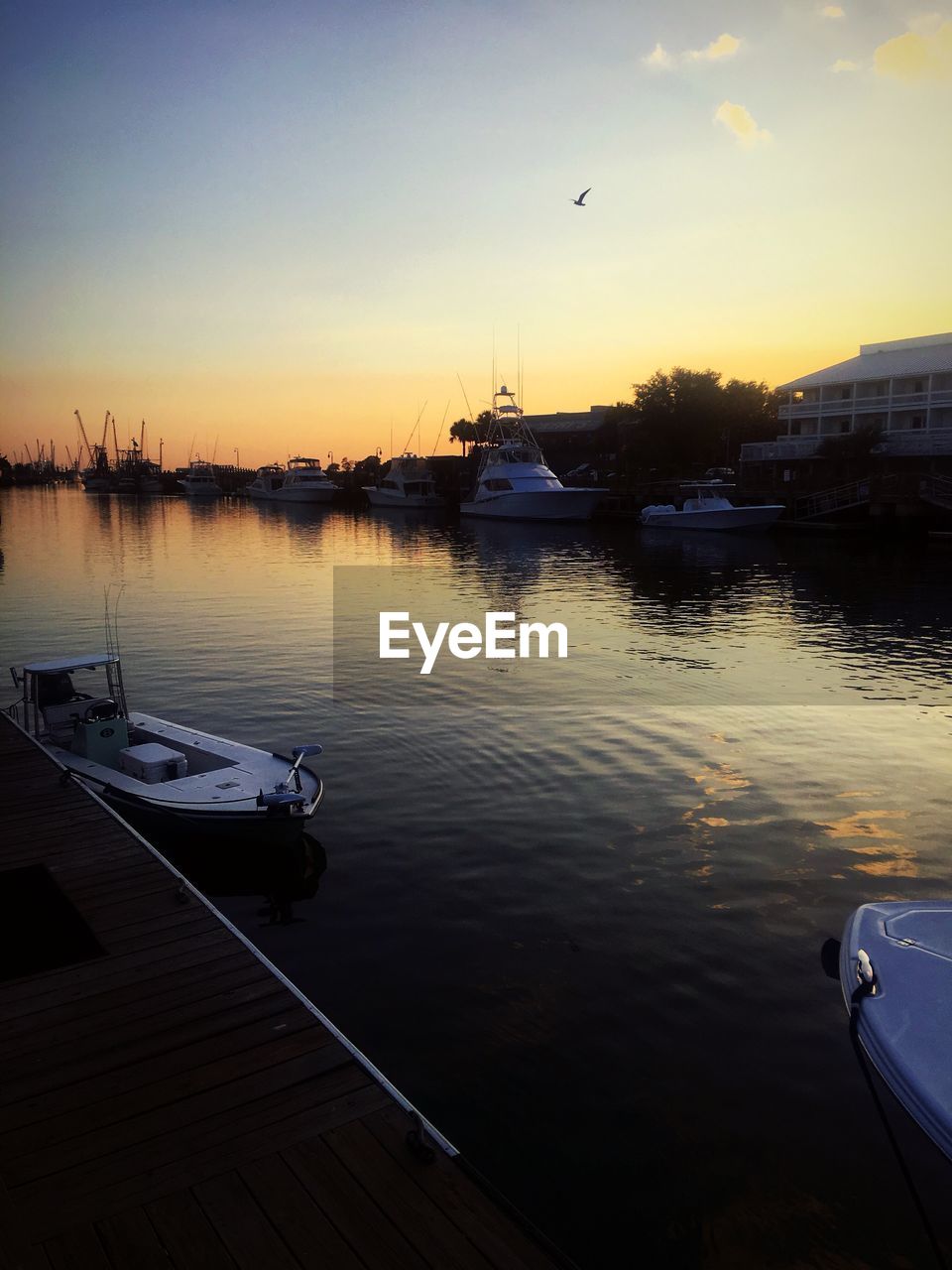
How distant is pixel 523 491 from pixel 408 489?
1449 inches

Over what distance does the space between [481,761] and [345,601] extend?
24.7m

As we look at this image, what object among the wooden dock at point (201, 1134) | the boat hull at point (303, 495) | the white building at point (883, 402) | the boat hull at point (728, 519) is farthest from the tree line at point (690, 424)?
the wooden dock at point (201, 1134)

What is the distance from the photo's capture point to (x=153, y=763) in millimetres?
14602

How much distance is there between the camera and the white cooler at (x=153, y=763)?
1462cm

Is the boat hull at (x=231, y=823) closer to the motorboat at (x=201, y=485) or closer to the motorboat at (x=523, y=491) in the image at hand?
the motorboat at (x=523, y=491)

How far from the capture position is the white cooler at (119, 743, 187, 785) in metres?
14.6

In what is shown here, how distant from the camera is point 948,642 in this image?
98.6 feet

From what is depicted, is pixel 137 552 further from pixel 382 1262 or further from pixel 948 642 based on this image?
pixel 382 1262

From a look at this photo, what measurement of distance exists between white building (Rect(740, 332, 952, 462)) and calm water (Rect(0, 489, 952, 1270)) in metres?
47.6

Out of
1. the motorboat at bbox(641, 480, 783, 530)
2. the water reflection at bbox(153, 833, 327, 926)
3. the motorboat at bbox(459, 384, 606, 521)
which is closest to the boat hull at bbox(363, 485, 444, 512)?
the motorboat at bbox(459, 384, 606, 521)

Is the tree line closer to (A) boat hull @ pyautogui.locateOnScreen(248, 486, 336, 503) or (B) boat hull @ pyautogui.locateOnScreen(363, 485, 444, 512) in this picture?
(B) boat hull @ pyautogui.locateOnScreen(363, 485, 444, 512)

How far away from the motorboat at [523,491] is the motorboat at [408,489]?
2299cm

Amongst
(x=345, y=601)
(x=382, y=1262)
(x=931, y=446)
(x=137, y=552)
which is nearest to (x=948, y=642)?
(x=345, y=601)

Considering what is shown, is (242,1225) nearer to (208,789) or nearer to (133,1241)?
(133,1241)
